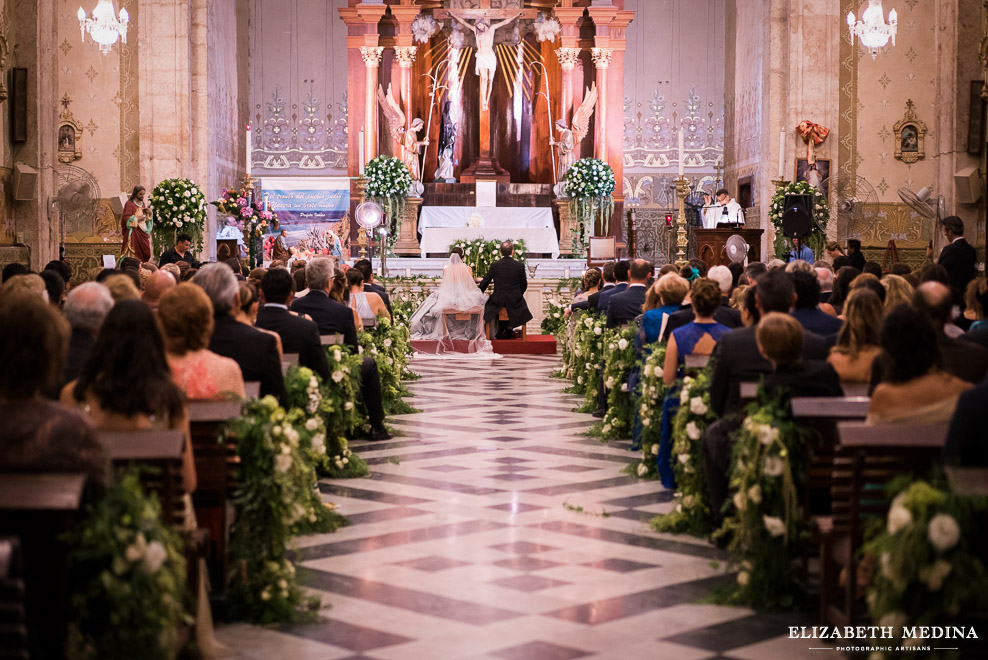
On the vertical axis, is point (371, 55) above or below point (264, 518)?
above

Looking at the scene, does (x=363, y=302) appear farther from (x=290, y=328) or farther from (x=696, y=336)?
(x=696, y=336)

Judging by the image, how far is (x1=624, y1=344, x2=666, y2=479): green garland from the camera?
772 centimetres

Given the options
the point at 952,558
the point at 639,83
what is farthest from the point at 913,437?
the point at 639,83

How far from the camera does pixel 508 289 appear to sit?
17.2m

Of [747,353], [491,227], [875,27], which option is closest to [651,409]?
[747,353]

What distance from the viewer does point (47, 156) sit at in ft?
48.9

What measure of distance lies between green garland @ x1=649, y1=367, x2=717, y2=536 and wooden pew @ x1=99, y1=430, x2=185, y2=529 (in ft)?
10.5

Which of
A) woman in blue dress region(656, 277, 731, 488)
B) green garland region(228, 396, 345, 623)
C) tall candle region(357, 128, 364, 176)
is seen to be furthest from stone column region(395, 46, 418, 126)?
green garland region(228, 396, 345, 623)

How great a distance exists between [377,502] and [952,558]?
452 cm

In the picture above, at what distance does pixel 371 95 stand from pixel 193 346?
692 inches

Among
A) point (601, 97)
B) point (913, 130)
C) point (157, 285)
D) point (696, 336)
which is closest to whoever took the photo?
point (696, 336)

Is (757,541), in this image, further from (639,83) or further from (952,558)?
(639,83)

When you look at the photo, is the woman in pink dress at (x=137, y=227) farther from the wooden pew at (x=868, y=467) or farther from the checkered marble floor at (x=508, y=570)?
the wooden pew at (x=868, y=467)

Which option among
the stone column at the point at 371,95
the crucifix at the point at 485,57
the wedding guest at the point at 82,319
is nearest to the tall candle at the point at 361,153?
the stone column at the point at 371,95
